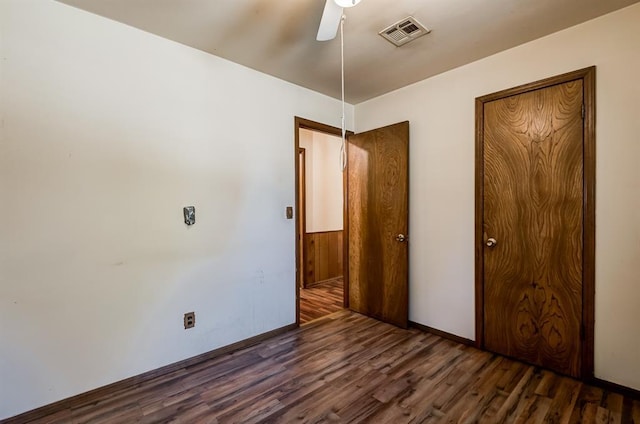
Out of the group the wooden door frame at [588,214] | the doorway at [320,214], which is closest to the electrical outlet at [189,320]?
the doorway at [320,214]

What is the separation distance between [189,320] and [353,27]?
2.48 meters

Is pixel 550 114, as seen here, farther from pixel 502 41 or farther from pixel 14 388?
pixel 14 388

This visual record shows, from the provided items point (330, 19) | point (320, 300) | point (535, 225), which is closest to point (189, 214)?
point (330, 19)

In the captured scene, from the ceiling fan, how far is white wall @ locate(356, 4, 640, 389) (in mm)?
1613

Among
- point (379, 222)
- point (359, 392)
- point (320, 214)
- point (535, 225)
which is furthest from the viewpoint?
point (320, 214)

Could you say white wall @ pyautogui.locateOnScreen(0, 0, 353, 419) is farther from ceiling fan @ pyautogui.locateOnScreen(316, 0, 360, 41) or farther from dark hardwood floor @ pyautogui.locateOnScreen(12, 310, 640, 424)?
ceiling fan @ pyautogui.locateOnScreen(316, 0, 360, 41)

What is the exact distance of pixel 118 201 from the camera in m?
2.00

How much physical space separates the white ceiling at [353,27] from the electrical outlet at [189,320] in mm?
2100

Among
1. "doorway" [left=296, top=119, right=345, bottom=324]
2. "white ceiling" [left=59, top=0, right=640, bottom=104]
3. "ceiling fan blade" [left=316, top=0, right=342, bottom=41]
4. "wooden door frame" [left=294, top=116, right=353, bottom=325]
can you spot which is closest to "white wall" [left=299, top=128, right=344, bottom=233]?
"doorway" [left=296, top=119, right=345, bottom=324]

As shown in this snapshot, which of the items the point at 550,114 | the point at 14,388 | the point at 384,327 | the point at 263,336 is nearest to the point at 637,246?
the point at 550,114

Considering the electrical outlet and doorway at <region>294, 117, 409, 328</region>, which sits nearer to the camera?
the electrical outlet

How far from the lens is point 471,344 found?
2596 millimetres

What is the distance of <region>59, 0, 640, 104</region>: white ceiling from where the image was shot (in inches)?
71.2

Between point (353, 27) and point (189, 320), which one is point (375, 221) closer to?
point (353, 27)
